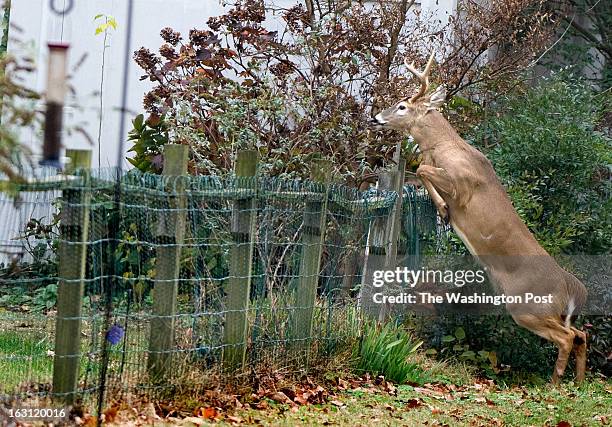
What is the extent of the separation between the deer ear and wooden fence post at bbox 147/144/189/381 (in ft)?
14.8

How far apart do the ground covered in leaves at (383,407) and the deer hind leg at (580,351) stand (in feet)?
1.31

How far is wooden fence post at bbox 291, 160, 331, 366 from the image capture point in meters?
8.17

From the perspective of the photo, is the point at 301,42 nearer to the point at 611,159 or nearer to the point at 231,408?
the point at 611,159

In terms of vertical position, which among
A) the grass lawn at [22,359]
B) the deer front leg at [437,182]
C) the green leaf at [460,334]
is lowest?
the grass lawn at [22,359]

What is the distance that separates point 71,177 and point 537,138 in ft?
20.8

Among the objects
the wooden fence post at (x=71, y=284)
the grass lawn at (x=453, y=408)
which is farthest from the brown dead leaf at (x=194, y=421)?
the wooden fence post at (x=71, y=284)

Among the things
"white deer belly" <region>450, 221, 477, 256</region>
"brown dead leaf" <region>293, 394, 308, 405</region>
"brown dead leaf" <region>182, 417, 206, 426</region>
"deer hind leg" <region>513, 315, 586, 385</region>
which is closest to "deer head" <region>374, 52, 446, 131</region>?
"white deer belly" <region>450, 221, 477, 256</region>

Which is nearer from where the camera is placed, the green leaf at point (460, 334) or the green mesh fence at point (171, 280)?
the green mesh fence at point (171, 280)

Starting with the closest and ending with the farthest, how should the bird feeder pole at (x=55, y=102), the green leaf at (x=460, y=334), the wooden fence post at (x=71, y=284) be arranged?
the bird feeder pole at (x=55, y=102) < the wooden fence post at (x=71, y=284) < the green leaf at (x=460, y=334)

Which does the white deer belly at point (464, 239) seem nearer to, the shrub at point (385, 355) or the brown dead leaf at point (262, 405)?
the shrub at point (385, 355)

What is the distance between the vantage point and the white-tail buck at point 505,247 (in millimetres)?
10211

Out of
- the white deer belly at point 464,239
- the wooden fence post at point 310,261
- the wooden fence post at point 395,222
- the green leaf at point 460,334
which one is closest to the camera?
the wooden fence post at point 310,261

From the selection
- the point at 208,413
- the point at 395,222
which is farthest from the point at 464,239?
the point at 208,413

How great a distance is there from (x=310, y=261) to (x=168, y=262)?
1804mm
